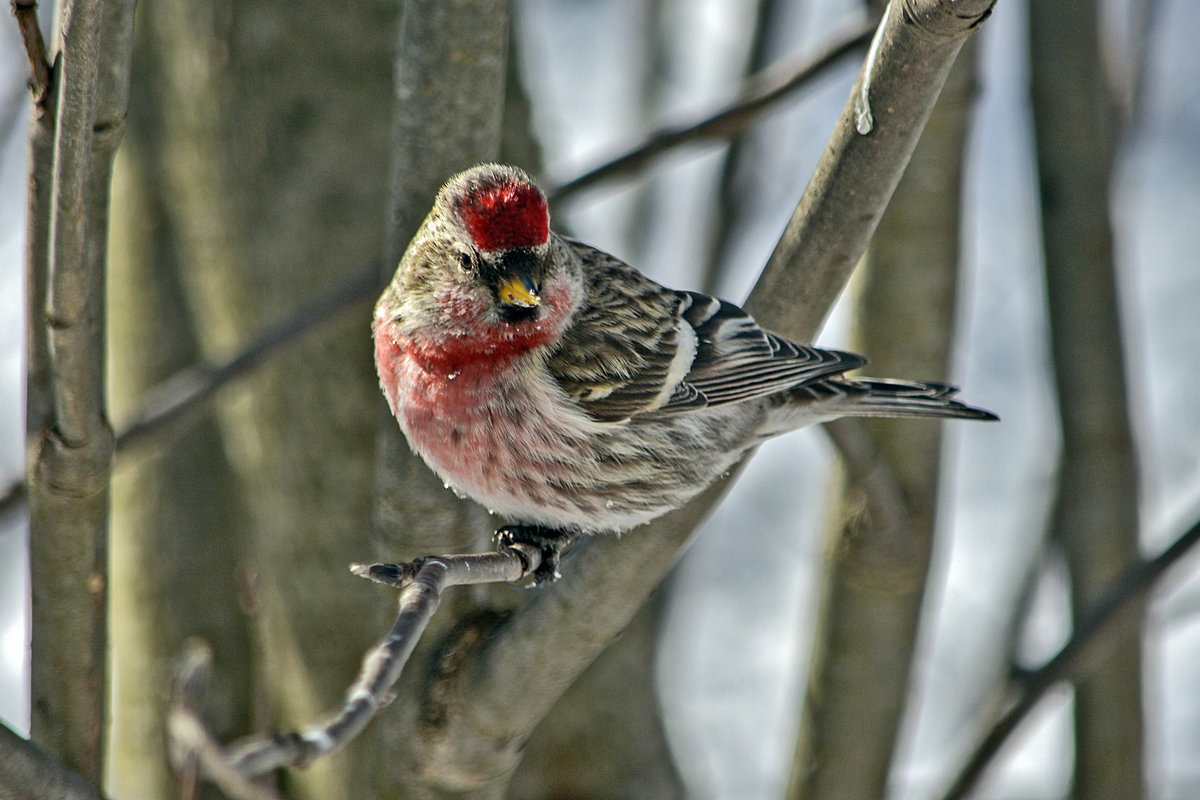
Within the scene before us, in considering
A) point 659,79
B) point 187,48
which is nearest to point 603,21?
point 659,79

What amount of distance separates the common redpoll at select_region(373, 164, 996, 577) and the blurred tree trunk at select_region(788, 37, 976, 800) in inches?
7.7

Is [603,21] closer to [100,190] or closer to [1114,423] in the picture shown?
[1114,423]

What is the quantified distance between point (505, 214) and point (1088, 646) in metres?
1.77

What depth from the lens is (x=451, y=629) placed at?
2.55 meters

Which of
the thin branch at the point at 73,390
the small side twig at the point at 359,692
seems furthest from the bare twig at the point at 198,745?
the thin branch at the point at 73,390

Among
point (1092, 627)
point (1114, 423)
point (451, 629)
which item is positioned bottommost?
point (451, 629)

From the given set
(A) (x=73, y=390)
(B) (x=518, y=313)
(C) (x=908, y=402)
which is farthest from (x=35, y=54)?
(C) (x=908, y=402)

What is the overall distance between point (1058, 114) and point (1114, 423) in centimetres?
89

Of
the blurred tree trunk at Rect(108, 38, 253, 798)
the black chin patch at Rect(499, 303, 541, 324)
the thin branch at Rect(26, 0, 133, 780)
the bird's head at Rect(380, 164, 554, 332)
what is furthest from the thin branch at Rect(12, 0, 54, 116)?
the blurred tree trunk at Rect(108, 38, 253, 798)

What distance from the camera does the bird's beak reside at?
266 centimetres

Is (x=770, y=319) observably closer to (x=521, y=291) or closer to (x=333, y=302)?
(x=521, y=291)

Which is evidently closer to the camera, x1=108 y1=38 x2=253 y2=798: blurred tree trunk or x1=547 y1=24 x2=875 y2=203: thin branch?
x1=547 y1=24 x2=875 y2=203: thin branch

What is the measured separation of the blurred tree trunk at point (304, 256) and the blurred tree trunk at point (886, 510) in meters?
1.29

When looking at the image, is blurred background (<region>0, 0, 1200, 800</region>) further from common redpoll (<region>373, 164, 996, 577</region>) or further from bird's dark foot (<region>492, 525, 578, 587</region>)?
bird's dark foot (<region>492, 525, 578, 587</region>)
